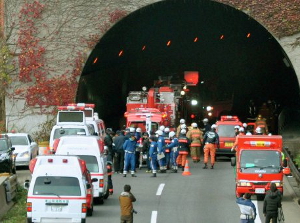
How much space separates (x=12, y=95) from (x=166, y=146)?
1139 centimetres

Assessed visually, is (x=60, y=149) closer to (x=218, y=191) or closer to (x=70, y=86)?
(x=218, y=191)

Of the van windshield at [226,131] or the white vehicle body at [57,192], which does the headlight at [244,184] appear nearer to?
the white vehicle body at [57,192]

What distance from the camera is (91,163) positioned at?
26.6m

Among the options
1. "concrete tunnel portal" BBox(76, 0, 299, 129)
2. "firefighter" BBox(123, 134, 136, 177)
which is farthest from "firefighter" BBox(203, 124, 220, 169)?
"concrete tunnel portal" BBox(76, 0, 299, 129)

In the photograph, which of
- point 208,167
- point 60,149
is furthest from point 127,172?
point 60,149

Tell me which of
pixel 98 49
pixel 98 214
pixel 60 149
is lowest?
pixel 98 214

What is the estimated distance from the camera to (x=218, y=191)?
3042 cm

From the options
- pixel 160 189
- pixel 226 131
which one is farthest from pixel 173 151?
pixel 226 131

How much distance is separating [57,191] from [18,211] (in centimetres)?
420

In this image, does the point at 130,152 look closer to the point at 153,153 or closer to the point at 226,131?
the point at 153,153

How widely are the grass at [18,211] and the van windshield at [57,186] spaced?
2232mm

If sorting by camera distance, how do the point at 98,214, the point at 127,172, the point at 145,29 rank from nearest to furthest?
the point at 98,214 → the point at 127,172 → the point at 145,29

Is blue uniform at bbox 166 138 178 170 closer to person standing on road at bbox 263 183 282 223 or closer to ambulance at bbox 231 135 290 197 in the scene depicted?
ambulance at bbox 231 135 290 197

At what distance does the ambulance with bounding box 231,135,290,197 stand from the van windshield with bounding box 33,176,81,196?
23.6 ft
